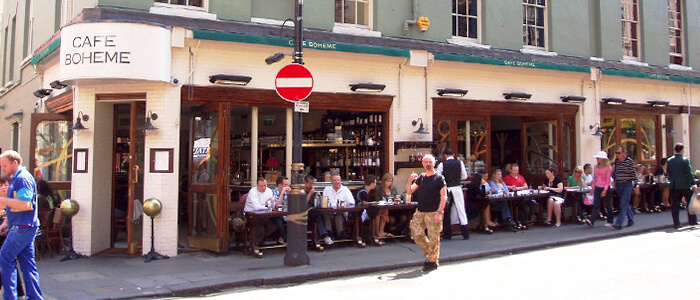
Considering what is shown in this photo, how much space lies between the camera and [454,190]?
38.7ft

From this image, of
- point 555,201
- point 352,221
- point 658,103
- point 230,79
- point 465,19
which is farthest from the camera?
point 658,103

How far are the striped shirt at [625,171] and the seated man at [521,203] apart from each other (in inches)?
74.0

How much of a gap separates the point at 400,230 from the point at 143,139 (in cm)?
539

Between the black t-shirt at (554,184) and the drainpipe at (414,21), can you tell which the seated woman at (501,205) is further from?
the drainpipe at (414,21)

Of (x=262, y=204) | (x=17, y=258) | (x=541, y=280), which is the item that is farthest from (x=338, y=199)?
(x=17, y=258)

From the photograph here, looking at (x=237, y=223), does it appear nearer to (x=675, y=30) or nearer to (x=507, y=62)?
(x=507, y=62)

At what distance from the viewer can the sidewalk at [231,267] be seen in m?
7.98

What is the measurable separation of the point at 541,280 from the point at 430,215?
1.85 m

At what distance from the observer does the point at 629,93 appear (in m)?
16.8

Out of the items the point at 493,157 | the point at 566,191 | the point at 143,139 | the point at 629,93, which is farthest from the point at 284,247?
the point at 629,93

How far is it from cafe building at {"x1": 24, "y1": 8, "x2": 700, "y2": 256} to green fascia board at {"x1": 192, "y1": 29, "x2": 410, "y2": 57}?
3cm

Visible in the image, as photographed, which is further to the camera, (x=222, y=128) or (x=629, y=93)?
(x=629, y=93)

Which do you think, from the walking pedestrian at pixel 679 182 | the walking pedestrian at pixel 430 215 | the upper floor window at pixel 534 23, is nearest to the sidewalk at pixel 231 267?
the walking pedestrian at pixel 430 215

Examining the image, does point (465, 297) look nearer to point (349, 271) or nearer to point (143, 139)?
point (349, 271)
